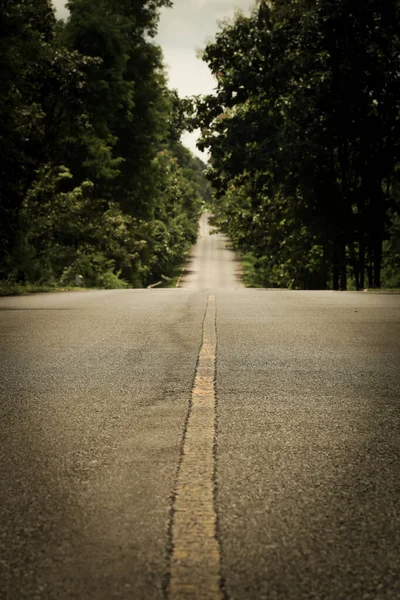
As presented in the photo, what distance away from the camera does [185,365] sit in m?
5.28

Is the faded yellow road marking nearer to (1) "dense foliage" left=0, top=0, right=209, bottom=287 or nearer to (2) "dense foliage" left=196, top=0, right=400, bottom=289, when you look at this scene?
(1) "dense foliage" left=0, top=0, right=209, bottom=287

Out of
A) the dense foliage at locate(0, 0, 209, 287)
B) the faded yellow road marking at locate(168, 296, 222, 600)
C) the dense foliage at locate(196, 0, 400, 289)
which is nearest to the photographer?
the faded yellow road marking at locate(168, 296, 222, 600)

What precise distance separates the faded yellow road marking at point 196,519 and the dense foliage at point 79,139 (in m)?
17.2

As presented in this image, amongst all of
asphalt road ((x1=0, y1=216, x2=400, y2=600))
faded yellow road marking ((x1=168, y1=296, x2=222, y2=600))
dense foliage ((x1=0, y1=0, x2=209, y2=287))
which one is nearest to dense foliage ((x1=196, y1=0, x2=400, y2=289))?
dense foliage ((x1=0, y1=0, x2=209, y2=287))

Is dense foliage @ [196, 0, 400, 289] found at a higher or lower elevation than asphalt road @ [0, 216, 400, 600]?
higher

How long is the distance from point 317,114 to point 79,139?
39.4 feet

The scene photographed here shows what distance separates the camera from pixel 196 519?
2.29 m

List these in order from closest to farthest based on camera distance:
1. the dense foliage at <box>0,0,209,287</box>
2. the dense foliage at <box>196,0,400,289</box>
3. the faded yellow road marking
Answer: the faded yellow road marking < the dense foliage at <box>0,0,209,287</box> < the dense foliage at <box>196,0,400,289</box>

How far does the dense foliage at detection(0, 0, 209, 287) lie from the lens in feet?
66.7

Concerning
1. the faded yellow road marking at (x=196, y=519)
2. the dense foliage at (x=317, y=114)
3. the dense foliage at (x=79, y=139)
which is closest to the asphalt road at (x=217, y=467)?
the faded yellow road marking at (x=196, y=519)

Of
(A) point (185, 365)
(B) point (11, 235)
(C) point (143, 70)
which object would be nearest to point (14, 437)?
(A) point (185, 365)

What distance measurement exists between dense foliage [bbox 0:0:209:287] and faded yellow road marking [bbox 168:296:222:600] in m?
17.2

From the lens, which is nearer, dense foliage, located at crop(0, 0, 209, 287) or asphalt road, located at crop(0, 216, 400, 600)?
asphalt road, located at crop(0, 216, 400, 600)

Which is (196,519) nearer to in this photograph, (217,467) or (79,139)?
(217,467)
